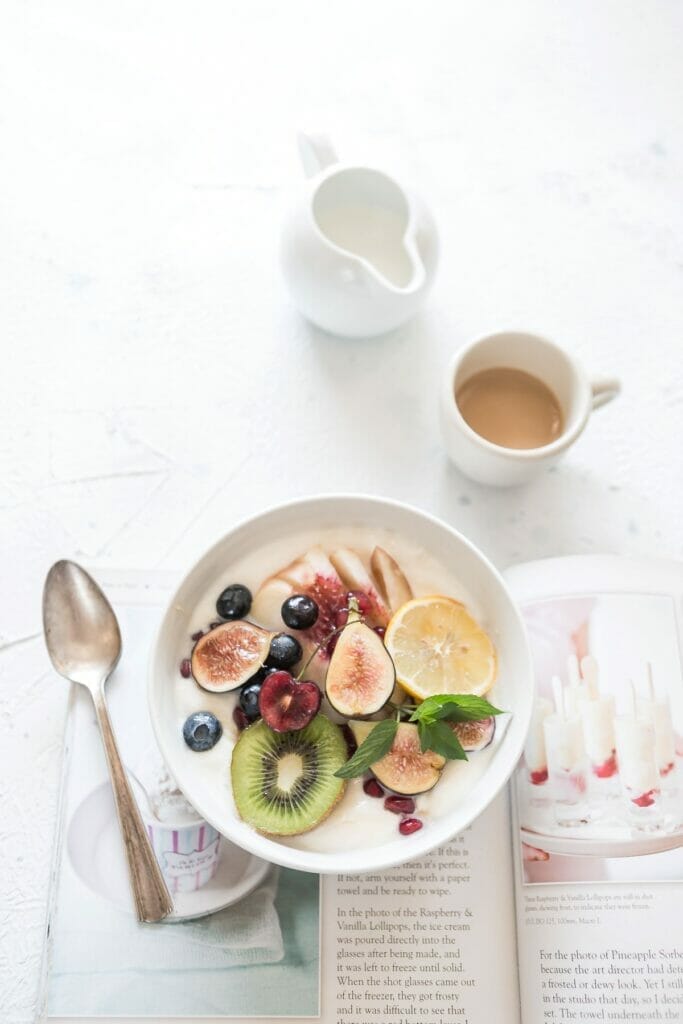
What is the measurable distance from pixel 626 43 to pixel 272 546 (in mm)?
864

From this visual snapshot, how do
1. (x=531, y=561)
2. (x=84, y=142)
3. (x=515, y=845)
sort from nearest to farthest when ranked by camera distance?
(x=515, y=845) → (x=531, y=561) → (x=84, y=142)

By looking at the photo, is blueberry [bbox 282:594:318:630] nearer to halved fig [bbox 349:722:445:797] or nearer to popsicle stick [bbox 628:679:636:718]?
halved fig [bbox 349:722:445:797]

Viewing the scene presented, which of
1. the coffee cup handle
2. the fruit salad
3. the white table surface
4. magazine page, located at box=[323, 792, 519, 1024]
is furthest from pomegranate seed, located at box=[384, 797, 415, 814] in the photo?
the coffee cup handle

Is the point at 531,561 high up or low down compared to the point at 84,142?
down

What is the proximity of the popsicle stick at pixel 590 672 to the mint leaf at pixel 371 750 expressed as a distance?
10.1 inches

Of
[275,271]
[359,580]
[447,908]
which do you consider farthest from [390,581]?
[275,271]

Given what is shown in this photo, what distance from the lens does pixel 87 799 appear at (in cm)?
100

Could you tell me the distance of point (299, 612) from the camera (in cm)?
93

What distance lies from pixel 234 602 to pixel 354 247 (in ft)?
1.48

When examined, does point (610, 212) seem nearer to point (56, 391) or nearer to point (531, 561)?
point (531, 561)

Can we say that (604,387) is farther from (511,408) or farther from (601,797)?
(601,797)

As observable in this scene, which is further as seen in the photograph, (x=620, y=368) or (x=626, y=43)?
(x=626, y=43)

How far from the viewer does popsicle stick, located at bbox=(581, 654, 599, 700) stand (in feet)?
3.34

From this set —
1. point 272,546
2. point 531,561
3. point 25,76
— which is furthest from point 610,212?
point 25,76
